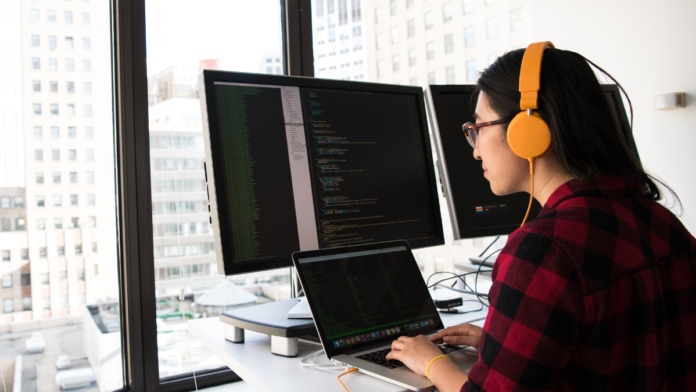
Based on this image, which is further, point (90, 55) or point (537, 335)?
point (90, 55)

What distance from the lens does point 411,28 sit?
101 inches

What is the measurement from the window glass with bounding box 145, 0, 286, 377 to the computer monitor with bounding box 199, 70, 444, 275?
67cm

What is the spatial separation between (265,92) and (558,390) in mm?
795

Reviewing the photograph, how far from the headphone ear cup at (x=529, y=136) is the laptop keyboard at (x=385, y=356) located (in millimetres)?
398

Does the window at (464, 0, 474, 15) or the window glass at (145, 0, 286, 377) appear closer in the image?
the window glass at (145, 0, 286, 377)

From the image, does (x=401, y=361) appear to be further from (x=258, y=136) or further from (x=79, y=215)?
(x=79, y=215)

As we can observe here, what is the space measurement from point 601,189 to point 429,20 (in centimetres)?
209

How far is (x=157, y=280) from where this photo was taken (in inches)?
62.1

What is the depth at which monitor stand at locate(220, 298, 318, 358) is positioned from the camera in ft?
3.16

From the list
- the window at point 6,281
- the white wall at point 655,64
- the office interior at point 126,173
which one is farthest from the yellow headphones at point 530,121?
the white wall at point 655,64

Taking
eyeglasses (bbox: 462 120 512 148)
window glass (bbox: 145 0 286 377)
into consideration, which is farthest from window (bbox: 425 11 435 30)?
eyeglasses (bbox: 462 120 512 148)

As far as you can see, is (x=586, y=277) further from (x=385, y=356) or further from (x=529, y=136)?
(x=385, y=356)

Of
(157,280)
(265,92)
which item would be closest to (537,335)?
(265,92)

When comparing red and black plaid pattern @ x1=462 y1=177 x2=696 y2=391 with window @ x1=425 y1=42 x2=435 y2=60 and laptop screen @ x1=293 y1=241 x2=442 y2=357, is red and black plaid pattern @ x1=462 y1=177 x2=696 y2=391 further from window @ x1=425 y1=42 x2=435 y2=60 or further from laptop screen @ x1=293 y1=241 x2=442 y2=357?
window @ x1=425 y1=42 x2=435 y2=60
